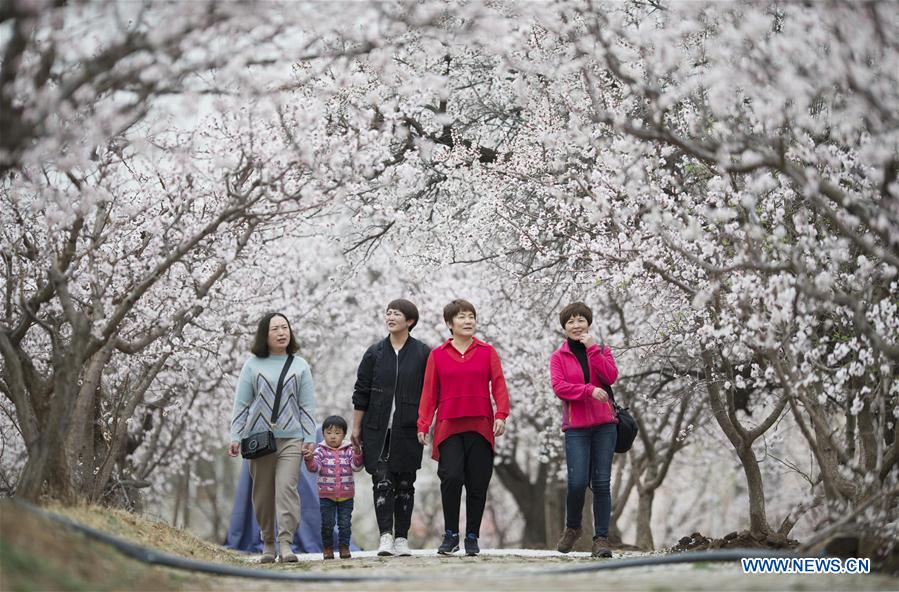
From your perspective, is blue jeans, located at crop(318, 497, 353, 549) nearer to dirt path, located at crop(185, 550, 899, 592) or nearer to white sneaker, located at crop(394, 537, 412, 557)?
white sneaker, located at crop(394, 537, 412, 557)

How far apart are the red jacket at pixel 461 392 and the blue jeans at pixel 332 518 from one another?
121 cm

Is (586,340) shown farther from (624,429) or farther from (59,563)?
(59,563)

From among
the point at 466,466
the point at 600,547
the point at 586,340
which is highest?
the point at 586,340

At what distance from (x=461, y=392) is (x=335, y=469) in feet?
4.88

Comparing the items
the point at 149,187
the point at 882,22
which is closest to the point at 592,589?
the point at 882,22

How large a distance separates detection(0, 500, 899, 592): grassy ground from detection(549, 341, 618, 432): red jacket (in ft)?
4.15

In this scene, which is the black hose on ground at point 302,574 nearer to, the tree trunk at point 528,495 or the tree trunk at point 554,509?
the tree trunk at point 554,509

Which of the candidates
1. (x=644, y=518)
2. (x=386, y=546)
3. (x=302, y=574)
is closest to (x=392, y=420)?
(x=386, y=546)

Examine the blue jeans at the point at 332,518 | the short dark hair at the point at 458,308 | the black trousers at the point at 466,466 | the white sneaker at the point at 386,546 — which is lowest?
the white sneaker at the point at 386,546

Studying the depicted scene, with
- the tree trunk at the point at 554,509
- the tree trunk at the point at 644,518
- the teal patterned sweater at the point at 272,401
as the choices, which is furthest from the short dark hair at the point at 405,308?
the tree trunk at the point at 554,509

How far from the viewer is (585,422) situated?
27.8 feet

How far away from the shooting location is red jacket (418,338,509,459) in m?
8.42

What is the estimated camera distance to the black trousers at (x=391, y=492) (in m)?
8.63

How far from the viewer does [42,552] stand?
5312mm
